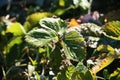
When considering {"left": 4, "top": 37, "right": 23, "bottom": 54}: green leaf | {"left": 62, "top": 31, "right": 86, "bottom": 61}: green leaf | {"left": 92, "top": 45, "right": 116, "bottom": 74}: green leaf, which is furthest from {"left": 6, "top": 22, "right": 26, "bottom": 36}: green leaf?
{"left": 92, "top": 45, "right": 116, "bottom": 74}: green leaf

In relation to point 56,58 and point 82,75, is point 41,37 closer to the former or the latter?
point 56,58

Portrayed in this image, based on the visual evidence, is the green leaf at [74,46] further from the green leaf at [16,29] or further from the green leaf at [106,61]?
the green leaf at [16,29]

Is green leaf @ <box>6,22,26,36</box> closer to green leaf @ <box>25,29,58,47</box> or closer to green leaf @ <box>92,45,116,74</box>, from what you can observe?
green leaf @ <box>25,29,58,47</box>

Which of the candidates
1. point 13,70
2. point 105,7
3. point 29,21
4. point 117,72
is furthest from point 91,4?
point 117,72

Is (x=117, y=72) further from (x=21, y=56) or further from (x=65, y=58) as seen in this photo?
(x=21, y=56)

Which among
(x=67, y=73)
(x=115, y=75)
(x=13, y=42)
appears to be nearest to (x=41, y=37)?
(x=67, y=73)

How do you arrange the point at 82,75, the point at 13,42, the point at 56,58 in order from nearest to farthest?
the point at 82,75 → the point at 56,58 → the point at 13,42

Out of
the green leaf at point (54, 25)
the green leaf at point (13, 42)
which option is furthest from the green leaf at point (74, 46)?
the green leaf at point (13, 42)
